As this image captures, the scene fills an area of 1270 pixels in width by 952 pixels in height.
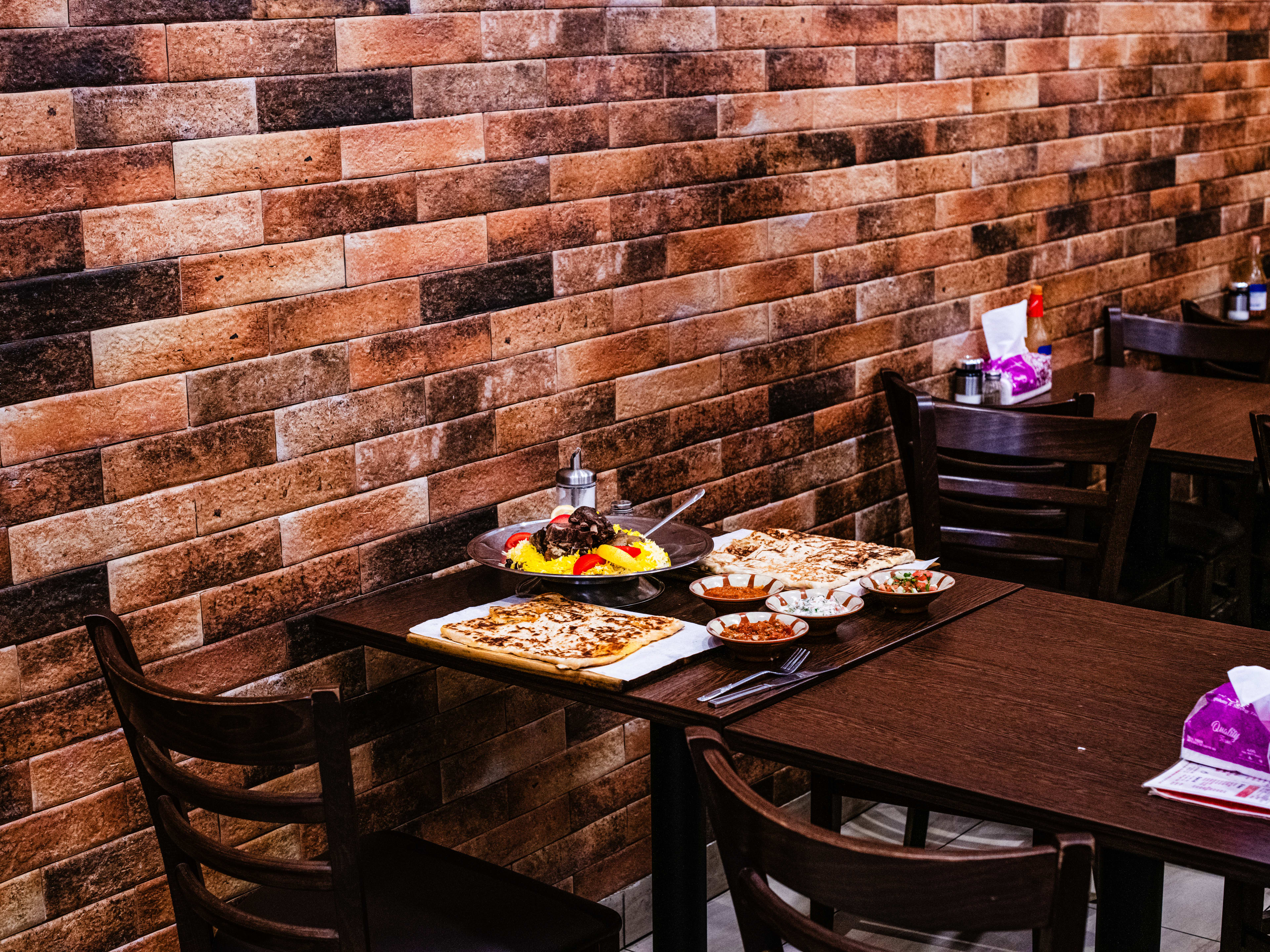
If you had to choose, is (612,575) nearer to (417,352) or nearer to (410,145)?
(417,352)

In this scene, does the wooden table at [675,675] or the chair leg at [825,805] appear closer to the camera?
the wooden table at [675,675]

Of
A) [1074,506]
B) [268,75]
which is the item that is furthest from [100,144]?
[1074,506]

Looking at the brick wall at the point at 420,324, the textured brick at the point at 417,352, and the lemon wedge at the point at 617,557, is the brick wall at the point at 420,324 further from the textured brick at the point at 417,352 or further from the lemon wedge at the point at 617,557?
the lemon wedge at the point at 617,557

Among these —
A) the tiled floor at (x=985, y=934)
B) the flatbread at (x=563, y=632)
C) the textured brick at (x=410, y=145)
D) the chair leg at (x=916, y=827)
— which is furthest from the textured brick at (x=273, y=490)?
the chair leg at (x=916, y=827)

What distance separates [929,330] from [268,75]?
1.88 m

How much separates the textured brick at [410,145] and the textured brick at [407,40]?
0.30ft

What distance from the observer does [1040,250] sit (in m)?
3.86

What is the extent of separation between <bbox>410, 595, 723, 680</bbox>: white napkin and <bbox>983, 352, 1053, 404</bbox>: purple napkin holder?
1678 mm

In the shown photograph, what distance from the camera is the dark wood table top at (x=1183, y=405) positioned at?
10.0 feet

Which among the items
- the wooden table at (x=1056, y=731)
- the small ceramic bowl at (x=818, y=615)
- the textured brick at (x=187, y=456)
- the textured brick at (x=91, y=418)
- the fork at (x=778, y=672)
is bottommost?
the wooden table at (x=1056, y=731)

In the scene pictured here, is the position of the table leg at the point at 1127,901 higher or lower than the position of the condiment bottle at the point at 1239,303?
lower

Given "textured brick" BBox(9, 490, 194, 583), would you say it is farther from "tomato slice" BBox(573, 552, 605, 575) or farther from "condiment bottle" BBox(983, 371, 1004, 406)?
"condiment bottle" BBox(983, 371, 1004, 406)

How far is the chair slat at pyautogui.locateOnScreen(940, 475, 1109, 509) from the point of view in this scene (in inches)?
108

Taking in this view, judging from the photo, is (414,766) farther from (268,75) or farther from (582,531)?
(268,75)
